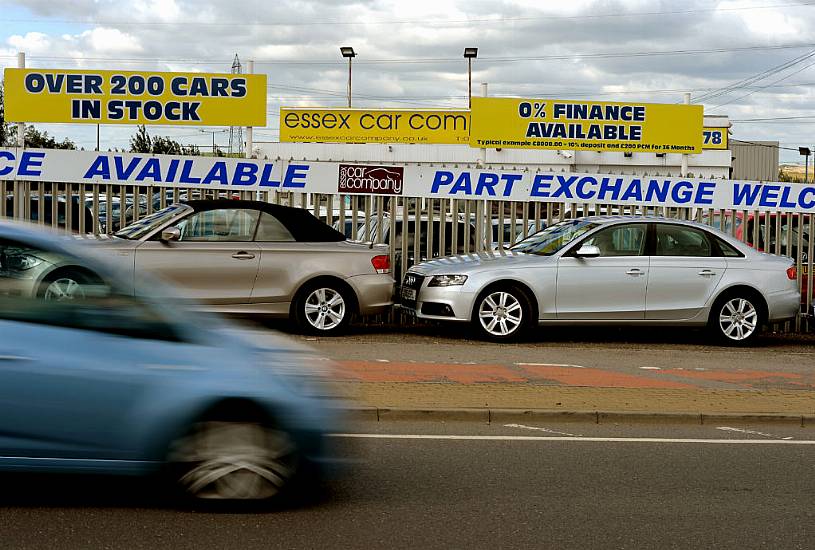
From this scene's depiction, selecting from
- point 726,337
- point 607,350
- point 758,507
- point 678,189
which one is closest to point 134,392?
point 758,507

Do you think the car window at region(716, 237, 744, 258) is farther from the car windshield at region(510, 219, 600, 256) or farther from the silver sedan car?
the silver sedan car

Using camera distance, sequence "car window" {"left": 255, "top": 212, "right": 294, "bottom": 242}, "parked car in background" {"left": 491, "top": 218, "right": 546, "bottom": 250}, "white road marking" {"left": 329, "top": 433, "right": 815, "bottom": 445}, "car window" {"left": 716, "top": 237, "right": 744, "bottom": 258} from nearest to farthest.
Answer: "white road marking" {"left": 329, "top": 433, "right": 815, "bottom": 445}
"car window" {"left": 255, "top": 212, "right": 294, "bottom": 242}
"car window" {"left": 716, "top": 237, "right": 744, "bottom": 258}
"parked car in background" {"left": 491, "top": 218, "right": 546, "bottom": 250}

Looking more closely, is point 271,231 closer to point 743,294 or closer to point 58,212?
point 58,212

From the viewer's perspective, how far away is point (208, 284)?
46.6 feet

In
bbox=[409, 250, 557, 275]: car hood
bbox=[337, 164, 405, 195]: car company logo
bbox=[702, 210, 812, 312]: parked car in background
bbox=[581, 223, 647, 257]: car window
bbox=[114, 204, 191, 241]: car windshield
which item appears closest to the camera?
bbox=[114, 204, 191, 241]: car windshield

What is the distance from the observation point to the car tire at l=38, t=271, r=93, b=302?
6039 mm

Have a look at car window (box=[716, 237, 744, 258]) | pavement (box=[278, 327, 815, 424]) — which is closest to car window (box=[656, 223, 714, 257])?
car window (box=[716, 237, 744, 258])

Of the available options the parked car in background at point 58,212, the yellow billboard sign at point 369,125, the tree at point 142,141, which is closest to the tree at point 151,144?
the tree at point 142,141

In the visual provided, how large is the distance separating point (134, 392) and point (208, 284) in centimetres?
842

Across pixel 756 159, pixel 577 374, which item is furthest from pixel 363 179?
pixel 756 159

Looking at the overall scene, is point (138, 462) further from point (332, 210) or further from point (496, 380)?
point (332, 210)

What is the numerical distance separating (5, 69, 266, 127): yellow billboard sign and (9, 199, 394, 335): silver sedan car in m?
3.11

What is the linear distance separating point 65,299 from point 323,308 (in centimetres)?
865

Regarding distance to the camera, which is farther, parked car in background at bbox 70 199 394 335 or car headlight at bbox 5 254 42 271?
parked car in background at bbox 70 199 394 335
